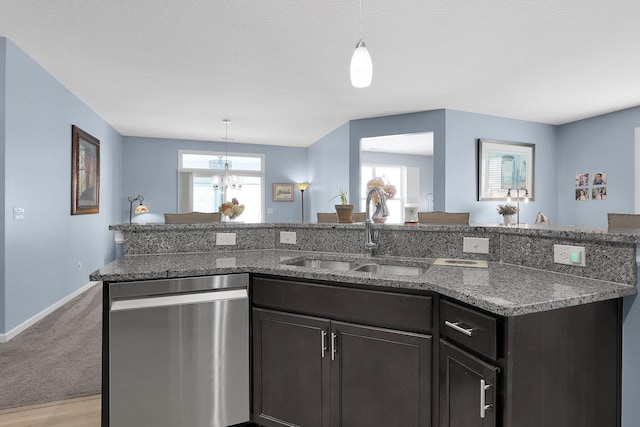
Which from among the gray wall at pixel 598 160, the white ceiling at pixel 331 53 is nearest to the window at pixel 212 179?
the white ceiling at pixel 331 53

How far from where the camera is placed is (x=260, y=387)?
1.68 meters

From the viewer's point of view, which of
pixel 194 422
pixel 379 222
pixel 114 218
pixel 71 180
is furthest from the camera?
pixel 114 218

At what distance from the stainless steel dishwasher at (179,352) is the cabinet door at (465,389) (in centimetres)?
89

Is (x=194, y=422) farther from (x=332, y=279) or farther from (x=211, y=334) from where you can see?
(x=332, y=279)

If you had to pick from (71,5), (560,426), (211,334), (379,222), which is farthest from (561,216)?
(71,5)

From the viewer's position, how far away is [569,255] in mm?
1401

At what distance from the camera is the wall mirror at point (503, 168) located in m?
5.42

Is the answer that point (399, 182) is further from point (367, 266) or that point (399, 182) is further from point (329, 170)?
point (367, 266)

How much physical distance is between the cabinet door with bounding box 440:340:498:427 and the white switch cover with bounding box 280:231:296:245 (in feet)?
3.85

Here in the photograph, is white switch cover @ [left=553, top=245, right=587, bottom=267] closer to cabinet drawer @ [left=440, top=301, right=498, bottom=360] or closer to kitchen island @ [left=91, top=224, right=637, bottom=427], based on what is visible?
kitchen island @ [left=91, top=224, right=637, bottom=427]

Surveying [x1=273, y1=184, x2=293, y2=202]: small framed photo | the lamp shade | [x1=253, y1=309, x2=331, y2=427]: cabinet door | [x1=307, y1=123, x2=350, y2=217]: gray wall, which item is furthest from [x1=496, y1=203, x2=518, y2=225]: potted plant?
[x1=253, y1=309, x2=331, y2=427]: cabinet door

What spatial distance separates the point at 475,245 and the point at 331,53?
230cm

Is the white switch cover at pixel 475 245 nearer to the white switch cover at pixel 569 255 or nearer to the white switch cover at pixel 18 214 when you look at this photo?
Result: the white switch cover at pixel 569 255

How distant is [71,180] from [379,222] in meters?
4.10
